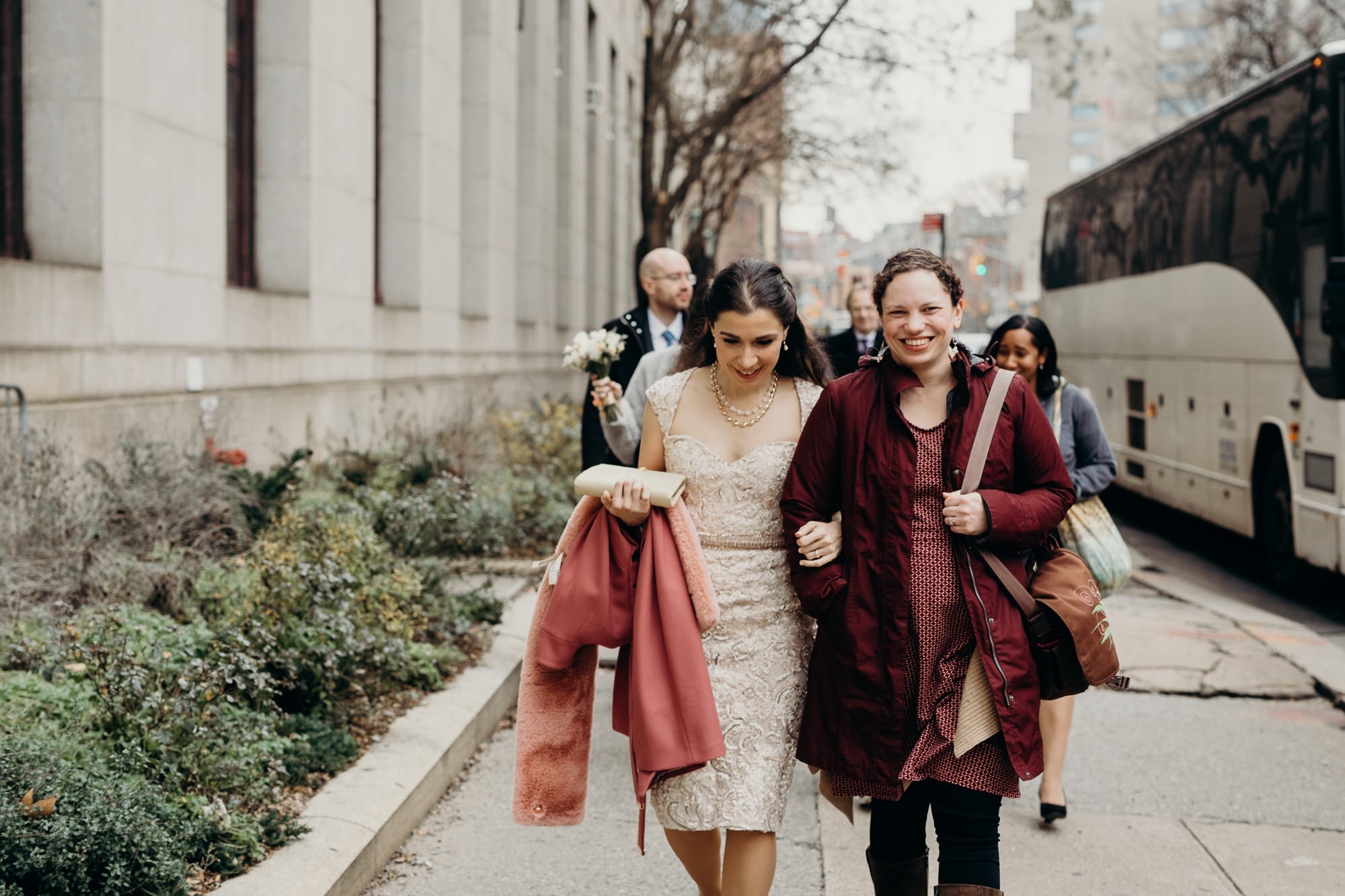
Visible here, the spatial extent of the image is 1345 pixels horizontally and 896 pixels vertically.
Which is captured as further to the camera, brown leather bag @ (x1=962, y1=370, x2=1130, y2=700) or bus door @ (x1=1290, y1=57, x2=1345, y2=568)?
bus door @ (x1=1290, y1=57, x2=1345, y2=568)

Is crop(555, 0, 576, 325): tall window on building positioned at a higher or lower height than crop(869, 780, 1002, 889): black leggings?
higher

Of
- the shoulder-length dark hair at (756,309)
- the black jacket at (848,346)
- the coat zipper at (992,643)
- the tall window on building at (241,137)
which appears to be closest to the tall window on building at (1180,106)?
the tall window on building at (241,137)

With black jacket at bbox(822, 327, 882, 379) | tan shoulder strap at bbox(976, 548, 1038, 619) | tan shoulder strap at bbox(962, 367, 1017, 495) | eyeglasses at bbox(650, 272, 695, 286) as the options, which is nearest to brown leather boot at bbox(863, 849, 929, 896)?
tan shoulder strap at bbox(976, 548, 1038, 619)

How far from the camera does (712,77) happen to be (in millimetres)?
25562

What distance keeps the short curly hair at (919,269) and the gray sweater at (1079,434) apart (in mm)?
1998

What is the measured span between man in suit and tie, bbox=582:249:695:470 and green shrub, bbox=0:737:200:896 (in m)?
2.84

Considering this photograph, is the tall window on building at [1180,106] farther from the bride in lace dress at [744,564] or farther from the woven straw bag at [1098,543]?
the bride in lace dress at [744,564]

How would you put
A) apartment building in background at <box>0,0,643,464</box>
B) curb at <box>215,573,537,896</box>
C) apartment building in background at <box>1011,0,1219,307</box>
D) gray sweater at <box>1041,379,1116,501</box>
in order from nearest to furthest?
curb at <box>215,573,537,896</box>
gray sweater at <box>1041,379,1116,501</box>
apartment building in background at <box>0,0,643,464</box>
apartment building in background at <box>1011,0,1219,307</box>

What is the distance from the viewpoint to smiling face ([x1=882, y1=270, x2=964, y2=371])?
3312 mm

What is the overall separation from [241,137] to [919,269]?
29.6 feet

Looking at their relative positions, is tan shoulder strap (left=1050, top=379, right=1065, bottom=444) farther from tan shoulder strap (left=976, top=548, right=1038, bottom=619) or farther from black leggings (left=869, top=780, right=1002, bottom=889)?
black leggings (left=869, top=780, right=1002, bottom=889)

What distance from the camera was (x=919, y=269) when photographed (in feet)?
11.0

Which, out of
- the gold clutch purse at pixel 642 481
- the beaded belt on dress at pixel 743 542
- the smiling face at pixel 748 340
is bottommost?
the beaded belt on dress at pixel 743 542

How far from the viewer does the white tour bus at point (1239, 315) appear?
9.30m
